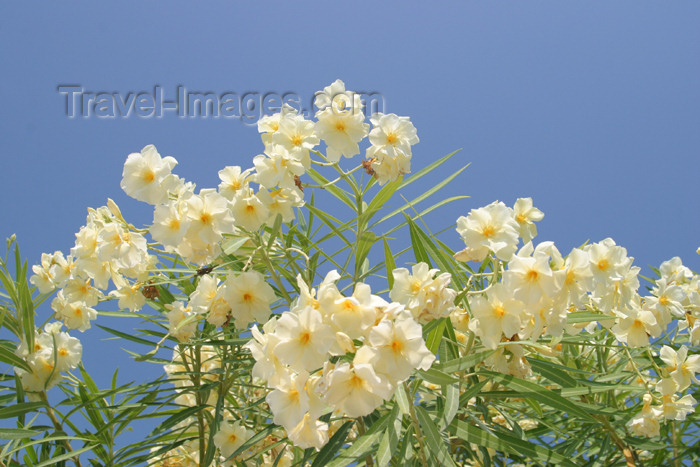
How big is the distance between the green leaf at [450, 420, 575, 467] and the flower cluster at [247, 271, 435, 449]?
18.0 inches

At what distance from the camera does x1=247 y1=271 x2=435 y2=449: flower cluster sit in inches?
37.5

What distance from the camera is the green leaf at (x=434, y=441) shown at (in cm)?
118

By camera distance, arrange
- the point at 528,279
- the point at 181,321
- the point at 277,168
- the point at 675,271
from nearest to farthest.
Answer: the point at 528,279 → the point at 277,168 → the point at 181,321 → the point at 675,271

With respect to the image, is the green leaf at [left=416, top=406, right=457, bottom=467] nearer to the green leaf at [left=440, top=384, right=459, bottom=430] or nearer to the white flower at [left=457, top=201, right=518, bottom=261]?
the green leaf at [left=440, top=384, right=459, bottom=430]

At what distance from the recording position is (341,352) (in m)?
0.99

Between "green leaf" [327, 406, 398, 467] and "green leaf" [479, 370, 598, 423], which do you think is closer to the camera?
"green leaf" [327, 406, 398, 467]

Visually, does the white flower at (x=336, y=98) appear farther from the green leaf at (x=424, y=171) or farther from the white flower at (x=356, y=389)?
the white flower at (x=356, y=389)

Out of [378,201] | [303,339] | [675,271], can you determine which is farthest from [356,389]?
[675,271]

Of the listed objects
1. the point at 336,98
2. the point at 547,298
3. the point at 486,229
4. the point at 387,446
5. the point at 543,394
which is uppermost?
the point at 336,98

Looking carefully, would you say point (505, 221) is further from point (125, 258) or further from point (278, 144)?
point (125, 258)

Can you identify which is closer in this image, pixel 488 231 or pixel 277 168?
pixel 488 231

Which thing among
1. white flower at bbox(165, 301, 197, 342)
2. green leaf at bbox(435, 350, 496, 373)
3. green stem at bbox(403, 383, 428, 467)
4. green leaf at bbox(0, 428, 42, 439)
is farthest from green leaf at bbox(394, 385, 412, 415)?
green leaf at bbox(0, 428, 42, 439)

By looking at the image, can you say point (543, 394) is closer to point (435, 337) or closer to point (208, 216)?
point (435, 337)

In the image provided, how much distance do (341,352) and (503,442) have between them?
1.89 feet
